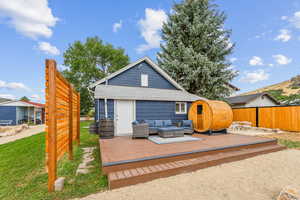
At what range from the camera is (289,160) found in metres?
4.13

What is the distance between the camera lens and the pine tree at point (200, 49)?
11305mm

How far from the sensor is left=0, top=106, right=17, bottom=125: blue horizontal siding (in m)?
15.1

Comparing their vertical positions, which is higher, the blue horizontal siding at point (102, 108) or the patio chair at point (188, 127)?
the blue horizontal siding at point (102, 108)

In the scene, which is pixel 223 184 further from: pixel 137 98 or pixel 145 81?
pixel 145 81

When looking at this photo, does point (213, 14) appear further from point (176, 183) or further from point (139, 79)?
point (176, 183)

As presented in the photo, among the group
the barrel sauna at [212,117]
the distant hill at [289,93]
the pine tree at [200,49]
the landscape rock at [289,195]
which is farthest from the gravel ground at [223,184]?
the distant hill at [289,93]

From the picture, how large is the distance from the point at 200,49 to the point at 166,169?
1138 centimetres

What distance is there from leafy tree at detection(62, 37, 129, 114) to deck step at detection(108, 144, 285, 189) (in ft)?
63.2

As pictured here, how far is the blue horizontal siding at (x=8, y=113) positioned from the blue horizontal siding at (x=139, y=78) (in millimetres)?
14666

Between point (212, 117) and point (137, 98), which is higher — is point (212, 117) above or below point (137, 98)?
below

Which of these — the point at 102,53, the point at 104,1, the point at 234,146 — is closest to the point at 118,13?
the point at 104,1

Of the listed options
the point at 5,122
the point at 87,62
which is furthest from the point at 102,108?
the point at 87,62

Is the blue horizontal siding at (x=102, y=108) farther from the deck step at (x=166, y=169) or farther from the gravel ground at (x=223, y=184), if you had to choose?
the gravel ground at (x=223, y=184)

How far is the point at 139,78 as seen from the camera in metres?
9.68
